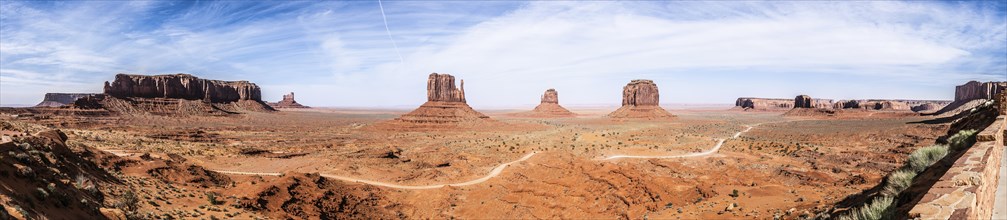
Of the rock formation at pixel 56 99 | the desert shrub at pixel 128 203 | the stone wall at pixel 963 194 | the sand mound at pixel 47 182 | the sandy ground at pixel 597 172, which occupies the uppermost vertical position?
the rock formation at pixel 56 99

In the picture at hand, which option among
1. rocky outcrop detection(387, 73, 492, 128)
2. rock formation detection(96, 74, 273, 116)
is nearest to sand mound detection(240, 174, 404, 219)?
rocky outcrop detection(387, 73, 492, 128)

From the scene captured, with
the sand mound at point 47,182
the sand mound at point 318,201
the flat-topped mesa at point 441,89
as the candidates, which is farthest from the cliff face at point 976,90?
the sand mound at point 47,182

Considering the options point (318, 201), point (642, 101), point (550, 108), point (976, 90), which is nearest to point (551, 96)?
point (550, 108)

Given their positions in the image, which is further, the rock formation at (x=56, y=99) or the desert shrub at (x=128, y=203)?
the rock formation at (x=56, y=99)

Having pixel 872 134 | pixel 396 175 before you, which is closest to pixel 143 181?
pixel 396 175

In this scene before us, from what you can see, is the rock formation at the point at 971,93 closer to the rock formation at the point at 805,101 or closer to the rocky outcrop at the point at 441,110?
the rock formation at the point at 805,101

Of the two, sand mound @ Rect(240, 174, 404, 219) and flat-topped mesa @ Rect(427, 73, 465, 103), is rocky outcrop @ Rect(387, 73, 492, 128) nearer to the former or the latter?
flat-topped mesa @ Rect(427, 73, 465, 103)
